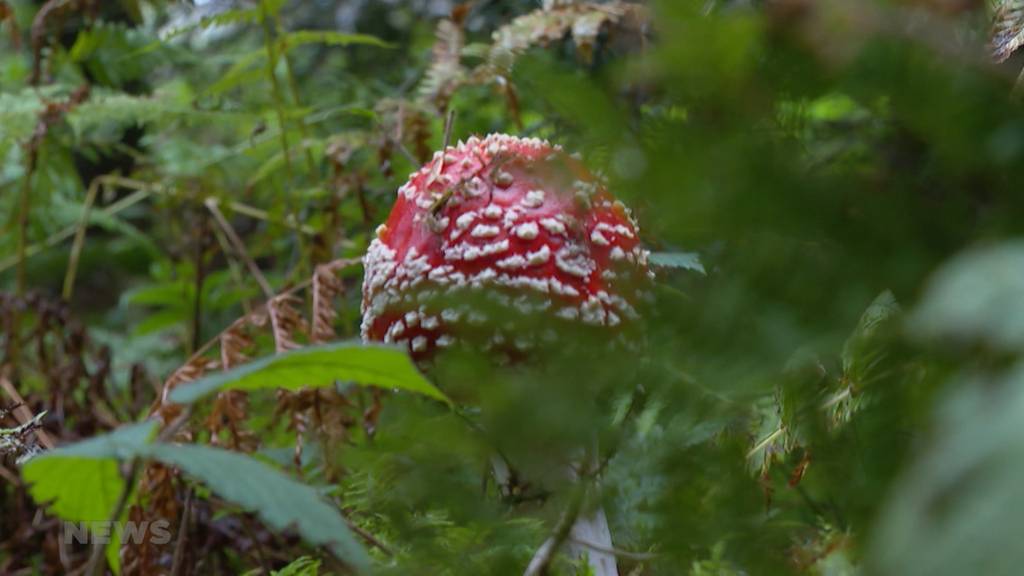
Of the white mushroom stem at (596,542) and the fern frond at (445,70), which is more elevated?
the fern frond at (445,70)

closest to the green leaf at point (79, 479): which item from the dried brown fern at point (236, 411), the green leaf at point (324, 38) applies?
the dried brown fern at point (236, 411)

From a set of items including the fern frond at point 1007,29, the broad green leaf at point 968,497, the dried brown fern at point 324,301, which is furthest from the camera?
the dried brown fern at point 324,301

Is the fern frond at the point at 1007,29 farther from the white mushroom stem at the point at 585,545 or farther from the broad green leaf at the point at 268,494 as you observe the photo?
the broad green leaf at the point at 268,494

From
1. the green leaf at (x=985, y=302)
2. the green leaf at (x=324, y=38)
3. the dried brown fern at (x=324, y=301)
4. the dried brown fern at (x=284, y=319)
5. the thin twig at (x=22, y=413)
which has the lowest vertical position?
the thin twig at (x=22, y=413)

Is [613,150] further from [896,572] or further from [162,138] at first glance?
[162,138]

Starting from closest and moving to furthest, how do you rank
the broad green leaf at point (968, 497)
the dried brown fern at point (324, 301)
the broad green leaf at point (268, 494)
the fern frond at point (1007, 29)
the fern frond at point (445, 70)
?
1. the broad green leaf at point (968, 497)
2. the broad green leaf at point (268, 494)
3. the fern frond at point (1007, 29)
4. the dried brown fern at point (324, 301)
5. the fern frond at point (445, 70)

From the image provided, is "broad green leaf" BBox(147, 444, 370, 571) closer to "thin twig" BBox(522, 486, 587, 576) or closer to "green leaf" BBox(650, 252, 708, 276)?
"thin twig" BBox(522, 486, 587, 576)
